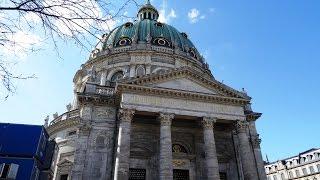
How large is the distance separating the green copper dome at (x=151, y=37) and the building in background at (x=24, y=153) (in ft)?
67.0

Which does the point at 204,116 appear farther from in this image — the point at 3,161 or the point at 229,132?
the point at 3,161

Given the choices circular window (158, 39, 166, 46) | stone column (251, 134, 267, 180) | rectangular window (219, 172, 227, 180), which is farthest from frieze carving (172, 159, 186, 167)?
circular window (158, 39, 166, 46)

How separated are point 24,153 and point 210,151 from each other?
14.0 m

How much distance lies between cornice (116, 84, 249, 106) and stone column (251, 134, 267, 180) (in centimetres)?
448

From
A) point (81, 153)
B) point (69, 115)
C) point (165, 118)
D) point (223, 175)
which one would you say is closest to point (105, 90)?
point (69, 115)

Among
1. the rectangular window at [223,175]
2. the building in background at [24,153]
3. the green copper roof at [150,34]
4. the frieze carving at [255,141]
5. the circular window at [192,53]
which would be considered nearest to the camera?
the building in background at [24,153]

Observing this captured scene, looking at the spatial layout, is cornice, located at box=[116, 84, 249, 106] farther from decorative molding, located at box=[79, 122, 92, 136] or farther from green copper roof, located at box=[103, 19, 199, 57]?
green copper roof, located at box=[103, 19, 199, 57]

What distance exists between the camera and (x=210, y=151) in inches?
923

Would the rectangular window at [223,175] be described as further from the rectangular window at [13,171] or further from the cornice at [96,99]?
the rectangular window at [13,171]

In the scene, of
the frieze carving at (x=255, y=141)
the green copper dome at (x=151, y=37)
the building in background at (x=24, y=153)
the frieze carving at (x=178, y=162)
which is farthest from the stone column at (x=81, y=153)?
the green copper dome at (x=151, y=37)

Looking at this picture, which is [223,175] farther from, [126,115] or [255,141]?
[126,115]

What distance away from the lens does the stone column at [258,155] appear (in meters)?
26.6

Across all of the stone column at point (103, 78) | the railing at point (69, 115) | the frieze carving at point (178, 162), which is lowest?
the frieze carving at point (178, 162)

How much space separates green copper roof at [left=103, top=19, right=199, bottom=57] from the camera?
4453 centimetres
